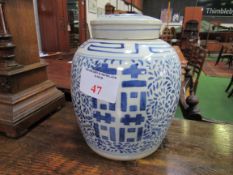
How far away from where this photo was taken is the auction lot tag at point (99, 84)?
333 millimetres

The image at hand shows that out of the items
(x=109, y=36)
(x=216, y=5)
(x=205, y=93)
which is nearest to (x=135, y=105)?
(x=109, y=36)

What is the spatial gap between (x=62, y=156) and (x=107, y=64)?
0.24 m

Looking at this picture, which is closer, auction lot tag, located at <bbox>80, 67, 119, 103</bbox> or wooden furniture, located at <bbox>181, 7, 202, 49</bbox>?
auction lot tag, located at <bbox>80, 67, 119, 103</bbox>

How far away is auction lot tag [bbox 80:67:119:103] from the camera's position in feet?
1.09

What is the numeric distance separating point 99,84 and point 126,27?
0.12 m

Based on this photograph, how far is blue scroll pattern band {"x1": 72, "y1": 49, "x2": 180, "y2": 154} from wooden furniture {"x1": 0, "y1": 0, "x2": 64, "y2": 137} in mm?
189

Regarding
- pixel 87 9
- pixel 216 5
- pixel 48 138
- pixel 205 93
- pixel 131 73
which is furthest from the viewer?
pixel 216 5

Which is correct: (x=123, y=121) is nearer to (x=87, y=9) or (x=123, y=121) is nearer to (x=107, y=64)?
(x=107, y=64)

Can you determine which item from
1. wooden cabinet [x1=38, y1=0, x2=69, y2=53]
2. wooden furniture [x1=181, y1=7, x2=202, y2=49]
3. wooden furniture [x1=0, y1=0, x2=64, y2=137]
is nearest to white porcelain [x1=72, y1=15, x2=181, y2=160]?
wooden furniture [x1=0, y1=0, x2=64, y2=137]

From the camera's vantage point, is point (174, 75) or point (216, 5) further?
point (216, 5)

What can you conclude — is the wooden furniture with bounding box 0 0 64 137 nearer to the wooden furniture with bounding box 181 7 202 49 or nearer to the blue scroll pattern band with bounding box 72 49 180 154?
the blue scroll pattern band with bounding box 72 49 180 154

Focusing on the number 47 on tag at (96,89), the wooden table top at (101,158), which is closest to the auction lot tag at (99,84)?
the number 47 on tag at (96,89)

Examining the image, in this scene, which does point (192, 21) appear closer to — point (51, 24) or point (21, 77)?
point (51, 24)

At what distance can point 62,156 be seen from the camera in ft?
1.38
